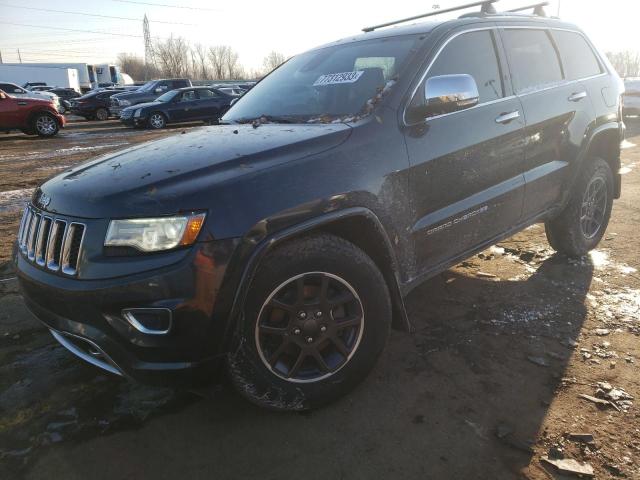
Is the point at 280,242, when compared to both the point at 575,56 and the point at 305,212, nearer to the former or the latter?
the point at 305,212

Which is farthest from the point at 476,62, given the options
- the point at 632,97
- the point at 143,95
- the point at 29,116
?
the point at 143,95

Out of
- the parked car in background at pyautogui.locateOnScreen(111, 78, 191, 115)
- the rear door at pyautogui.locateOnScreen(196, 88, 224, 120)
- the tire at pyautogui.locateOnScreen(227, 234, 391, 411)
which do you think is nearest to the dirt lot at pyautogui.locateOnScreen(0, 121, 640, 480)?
the tire at pyautogui.locateOnScreen(227, 234, 391, 411)

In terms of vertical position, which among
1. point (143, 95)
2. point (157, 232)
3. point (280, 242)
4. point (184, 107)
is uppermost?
point (143, 95)

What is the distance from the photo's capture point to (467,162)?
108 inches

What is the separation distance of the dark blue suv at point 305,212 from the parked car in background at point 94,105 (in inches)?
909

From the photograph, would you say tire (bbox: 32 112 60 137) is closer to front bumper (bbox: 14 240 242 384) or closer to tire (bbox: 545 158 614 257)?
front bumper (bbox: 14 240 242 384)

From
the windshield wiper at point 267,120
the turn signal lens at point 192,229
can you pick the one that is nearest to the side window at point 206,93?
the windshield wiper at point 267,120

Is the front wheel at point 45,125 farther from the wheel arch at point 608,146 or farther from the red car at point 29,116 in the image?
the wheel arch at point 608,146

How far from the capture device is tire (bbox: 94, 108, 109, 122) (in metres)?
23.4

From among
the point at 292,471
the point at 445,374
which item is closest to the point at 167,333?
the point at 292,471

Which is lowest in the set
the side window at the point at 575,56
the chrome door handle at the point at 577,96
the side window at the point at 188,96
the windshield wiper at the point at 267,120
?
the windshield wiper at the point at 267,120

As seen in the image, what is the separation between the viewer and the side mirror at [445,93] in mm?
2482

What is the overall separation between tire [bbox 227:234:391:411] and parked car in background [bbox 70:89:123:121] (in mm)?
24354

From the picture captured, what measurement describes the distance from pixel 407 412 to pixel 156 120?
674 inches
